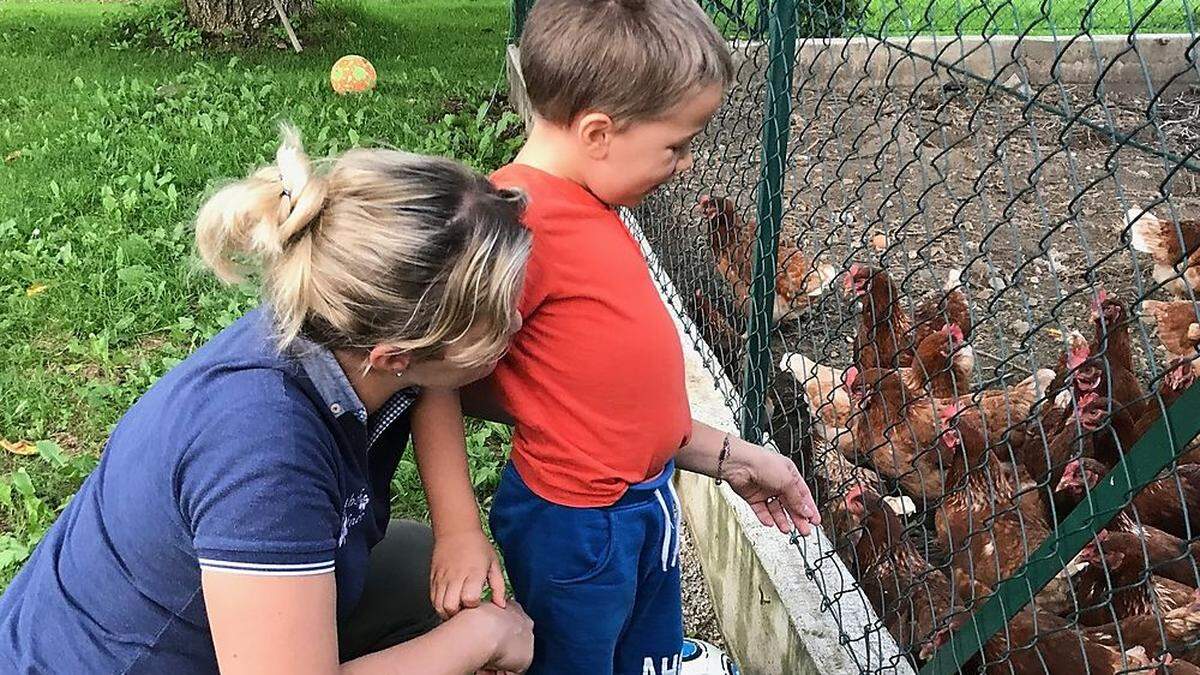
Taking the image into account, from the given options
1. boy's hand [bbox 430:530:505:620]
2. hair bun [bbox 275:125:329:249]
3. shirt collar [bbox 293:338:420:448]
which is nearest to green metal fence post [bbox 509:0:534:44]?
boy's hand [bbox 430:530:505:620]

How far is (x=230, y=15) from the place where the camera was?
29.8 ft

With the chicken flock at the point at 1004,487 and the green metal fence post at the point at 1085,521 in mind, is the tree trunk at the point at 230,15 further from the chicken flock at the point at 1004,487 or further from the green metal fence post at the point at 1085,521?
the green metal fence post at the point at 1085,521

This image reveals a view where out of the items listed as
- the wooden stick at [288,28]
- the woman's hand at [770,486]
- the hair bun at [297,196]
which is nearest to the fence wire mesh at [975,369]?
the woman's hand at [770,486]

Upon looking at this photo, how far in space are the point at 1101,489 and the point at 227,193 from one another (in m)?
1.36

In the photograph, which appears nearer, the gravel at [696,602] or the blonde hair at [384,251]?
the blonde hair at [384,251]

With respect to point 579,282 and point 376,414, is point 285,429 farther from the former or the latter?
point 579,282

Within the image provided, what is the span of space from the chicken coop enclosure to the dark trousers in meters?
0.94

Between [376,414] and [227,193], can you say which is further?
[376,414]

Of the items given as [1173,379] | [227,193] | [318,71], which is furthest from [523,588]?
[318,71]

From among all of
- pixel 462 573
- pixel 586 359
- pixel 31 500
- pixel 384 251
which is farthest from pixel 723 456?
pixel 31 500

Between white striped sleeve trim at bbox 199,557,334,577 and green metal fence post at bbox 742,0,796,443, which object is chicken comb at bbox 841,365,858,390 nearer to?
green metal fence post at bbox 742,0,796,443

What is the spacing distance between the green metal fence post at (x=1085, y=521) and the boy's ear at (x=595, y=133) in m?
0.89

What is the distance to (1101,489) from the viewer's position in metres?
1.63

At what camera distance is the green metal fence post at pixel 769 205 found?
8.50 ft
